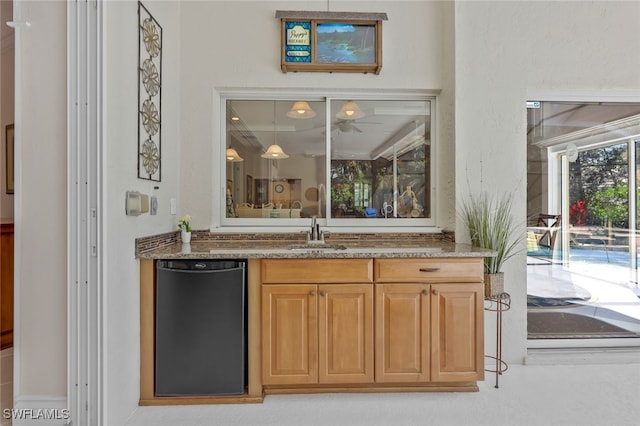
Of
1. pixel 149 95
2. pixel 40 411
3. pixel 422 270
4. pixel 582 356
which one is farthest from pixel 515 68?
pixel 40 411

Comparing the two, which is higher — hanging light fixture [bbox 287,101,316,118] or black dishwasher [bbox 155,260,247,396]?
hanging light fixture [bbox 287,101,316,118]

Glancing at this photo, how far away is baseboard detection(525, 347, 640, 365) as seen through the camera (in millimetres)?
2662

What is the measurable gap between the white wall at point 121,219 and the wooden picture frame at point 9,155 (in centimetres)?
147

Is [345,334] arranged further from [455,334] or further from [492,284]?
[492,284]

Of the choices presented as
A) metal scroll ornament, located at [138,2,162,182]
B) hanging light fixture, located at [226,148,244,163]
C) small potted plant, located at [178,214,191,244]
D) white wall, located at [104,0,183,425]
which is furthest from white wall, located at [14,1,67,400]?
hanging light fixture, located at [226,148,244,163]

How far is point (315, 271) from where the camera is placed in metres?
2.18

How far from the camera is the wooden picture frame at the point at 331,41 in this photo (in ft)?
8.71

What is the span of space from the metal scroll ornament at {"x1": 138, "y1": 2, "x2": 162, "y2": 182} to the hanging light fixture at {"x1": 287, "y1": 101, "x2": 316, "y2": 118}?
984 mm

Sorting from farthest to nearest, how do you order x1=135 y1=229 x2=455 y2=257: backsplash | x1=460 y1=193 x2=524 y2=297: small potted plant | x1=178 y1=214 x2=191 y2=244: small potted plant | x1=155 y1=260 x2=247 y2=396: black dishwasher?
1. x1=135 y1=229 x2=455 y2=257: backsplash
2. x1=178 y1=214 x2=191 y2=244: small potted plant
3. x1=460 y1=193 x2=524 y2=297: small potted plant
4. x1=155 y1=260 x2=247 y2=396: black dishwasher

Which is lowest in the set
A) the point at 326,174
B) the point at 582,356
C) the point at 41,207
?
the point at 582,356

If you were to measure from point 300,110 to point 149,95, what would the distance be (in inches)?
44.3

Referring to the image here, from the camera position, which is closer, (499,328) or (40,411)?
(40,411)

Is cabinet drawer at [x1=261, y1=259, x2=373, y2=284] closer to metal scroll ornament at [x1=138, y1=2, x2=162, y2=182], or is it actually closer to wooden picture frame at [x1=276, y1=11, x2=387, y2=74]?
metal scroll ornament at [x1=138, y1=2, x2=162, y2=182]

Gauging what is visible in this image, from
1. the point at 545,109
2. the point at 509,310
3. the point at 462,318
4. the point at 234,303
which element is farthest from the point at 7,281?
the point at 545,109
